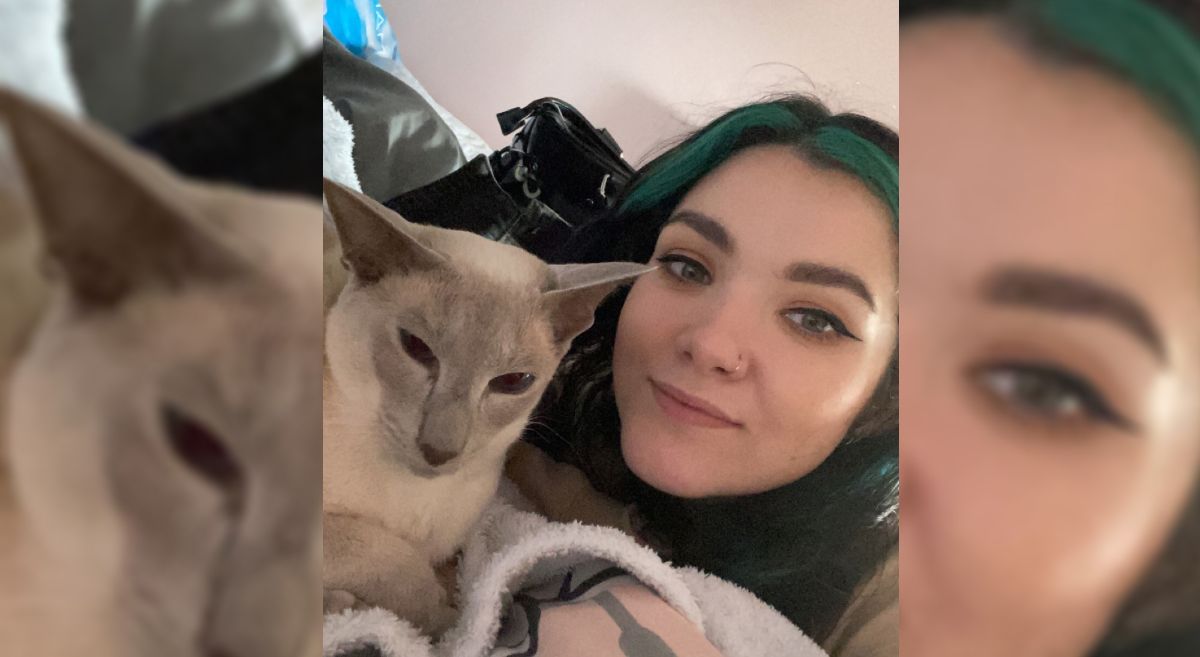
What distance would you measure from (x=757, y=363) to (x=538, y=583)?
349 mm

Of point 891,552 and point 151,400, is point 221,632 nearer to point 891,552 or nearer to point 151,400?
point 151,400

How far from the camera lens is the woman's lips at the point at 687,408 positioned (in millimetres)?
851

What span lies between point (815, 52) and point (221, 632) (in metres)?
0.84

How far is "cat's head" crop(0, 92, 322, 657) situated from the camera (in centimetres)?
50

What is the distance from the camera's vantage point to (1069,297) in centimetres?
83

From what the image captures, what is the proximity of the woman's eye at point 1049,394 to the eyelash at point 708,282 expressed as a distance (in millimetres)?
194

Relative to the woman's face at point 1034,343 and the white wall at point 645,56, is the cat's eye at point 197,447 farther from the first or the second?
the woman's face at point 1034,343

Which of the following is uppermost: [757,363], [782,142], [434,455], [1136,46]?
[1136,46]

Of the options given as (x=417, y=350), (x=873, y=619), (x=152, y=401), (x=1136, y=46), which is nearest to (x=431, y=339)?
(x=417, y=350)

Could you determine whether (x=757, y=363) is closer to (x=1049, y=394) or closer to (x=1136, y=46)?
(x=1049, y=394)

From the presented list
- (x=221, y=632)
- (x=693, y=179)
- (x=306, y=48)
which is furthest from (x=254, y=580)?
(x=693, y=179)

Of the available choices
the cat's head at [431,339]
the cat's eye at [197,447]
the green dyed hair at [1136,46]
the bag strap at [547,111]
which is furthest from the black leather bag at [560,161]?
the green dyed hair at [1136,46]

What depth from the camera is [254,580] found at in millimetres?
541

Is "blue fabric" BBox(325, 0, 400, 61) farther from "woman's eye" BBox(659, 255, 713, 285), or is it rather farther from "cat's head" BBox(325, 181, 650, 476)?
"woman's eye" BBox(659, 255, 713, 285)
